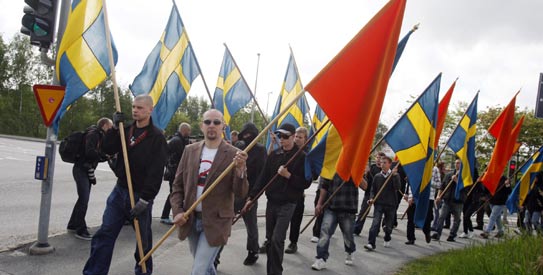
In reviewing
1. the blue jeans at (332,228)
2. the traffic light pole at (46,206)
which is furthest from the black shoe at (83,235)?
the blue jeans at (332,228)

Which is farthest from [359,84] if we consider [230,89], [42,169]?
[230,89]

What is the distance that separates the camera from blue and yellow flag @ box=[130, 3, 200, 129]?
7.47 meters

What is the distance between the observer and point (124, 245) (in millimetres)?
6762

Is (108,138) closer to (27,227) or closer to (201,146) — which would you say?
(201,146)

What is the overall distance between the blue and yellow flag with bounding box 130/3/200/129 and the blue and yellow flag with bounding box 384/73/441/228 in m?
3.51

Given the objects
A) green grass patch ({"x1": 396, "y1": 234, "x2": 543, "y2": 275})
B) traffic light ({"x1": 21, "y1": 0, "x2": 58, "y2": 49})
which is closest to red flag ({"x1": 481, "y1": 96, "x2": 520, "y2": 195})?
green grass patch ({"x1": 396, "y1": 234, "x2": 543, "y2": 275})

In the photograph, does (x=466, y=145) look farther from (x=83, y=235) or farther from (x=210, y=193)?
(x=83, y=235)

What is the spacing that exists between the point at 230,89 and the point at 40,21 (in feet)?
13.2

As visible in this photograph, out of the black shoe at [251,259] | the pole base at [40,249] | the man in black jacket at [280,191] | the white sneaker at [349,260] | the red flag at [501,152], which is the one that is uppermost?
the red flag at [501,152]

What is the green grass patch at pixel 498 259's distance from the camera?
4.93m

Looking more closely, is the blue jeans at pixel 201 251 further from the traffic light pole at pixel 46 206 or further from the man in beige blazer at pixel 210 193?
the traffic light pole at pixel 46 206

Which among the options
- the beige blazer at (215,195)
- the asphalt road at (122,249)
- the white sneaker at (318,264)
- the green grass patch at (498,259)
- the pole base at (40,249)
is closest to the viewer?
the beige blazer at (215,195)

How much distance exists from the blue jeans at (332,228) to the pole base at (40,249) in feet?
12.0

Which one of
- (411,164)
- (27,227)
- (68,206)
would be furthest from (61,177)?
(411,164)
